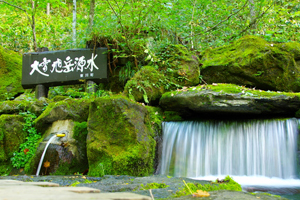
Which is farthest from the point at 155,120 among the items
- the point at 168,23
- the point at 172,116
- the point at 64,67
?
the point at 168,23

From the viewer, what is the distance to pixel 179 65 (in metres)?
7.72

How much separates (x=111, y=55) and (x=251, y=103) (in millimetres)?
5117

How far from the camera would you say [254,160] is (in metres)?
5.48

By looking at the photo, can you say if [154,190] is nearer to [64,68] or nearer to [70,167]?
[70,167]

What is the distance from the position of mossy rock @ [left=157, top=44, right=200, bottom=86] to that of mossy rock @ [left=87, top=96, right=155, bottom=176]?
2.52m

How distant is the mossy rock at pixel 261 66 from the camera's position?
7.00m

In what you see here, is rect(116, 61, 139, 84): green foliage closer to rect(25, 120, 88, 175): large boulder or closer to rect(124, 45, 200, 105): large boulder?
rect(124, 45, 200, 105): large boulder

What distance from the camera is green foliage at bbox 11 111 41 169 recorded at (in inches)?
225

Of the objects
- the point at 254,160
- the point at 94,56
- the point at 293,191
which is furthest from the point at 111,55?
the point at 293,191

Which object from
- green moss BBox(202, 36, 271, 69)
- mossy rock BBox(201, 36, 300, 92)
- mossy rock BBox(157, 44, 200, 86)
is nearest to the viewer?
mossy rock BBox(201, 36, 300, 92)

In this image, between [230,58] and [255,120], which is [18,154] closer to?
[255,120]

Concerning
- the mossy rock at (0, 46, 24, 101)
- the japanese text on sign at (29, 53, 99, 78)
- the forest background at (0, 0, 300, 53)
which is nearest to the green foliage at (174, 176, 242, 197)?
the forest background at (0, 0, 300, 53)

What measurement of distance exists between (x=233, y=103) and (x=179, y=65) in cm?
273

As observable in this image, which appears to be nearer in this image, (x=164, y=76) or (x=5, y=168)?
(x=5, y=168)
